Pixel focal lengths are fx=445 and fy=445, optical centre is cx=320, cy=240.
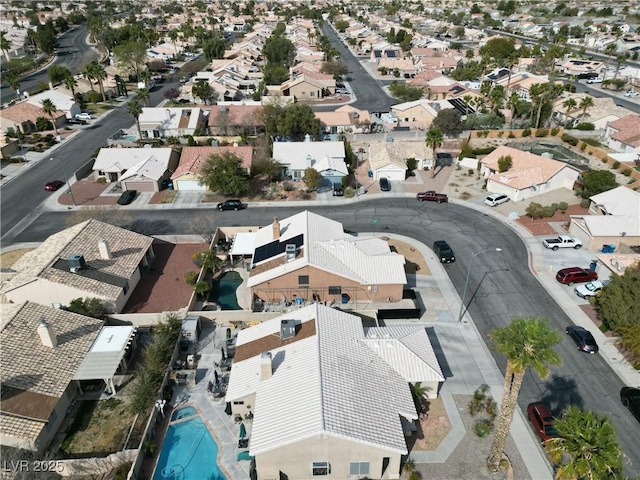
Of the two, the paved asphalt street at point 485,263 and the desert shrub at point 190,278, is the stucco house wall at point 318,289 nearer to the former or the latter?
the paved asphalt street at point 485,263

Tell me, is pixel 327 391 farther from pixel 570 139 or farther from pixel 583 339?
pixel 570 139

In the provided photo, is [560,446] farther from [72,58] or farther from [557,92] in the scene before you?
[72,58]

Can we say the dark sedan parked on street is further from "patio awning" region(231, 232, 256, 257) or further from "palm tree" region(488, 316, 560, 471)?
"palm tree" region(488, 316, 560, 471)

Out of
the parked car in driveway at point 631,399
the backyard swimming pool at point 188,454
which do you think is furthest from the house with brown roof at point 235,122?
the parked car in driveway at point 631,399

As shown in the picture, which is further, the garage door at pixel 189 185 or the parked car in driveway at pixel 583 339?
the garage door at pixel 189 185

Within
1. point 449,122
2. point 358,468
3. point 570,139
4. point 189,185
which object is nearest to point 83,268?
point 189,185

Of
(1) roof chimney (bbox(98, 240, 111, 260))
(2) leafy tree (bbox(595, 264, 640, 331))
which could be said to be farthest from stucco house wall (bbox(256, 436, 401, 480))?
(1) roof chimney (bbox(98, 240, 111, 260))
